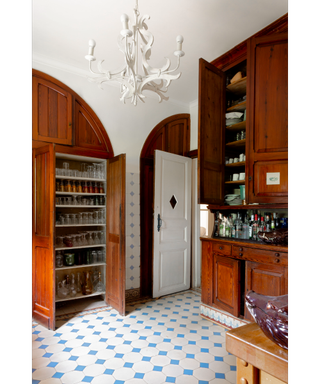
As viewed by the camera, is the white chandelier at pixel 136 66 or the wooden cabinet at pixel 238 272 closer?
the white chandelier at pixel 136 66

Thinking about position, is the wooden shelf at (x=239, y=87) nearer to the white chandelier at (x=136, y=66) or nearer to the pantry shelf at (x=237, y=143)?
the pantry shelf at (x=237, y=143)

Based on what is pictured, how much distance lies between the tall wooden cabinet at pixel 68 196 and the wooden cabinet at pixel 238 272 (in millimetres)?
1164

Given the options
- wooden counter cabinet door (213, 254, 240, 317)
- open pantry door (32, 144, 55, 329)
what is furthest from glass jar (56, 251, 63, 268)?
wooden counter cabinet door (213, 254, 240, 317)

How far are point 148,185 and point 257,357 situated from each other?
3682 mm

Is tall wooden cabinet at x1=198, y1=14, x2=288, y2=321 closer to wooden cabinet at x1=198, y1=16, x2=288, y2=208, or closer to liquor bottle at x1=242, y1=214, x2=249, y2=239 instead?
wooden cabinet at x1=198, y1=16, x2=288, y2=208

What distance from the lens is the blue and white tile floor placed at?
7.95ft

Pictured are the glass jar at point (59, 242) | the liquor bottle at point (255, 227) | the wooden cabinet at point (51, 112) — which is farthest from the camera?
the glass jar at point (59, 242)

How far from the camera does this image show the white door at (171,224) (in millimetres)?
4516

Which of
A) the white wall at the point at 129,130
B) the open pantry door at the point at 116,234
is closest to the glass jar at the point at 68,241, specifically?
the open pantry door at the point at 116,234

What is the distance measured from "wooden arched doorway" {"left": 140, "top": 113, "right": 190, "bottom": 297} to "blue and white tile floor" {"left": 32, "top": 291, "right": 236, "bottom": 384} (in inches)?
30.4

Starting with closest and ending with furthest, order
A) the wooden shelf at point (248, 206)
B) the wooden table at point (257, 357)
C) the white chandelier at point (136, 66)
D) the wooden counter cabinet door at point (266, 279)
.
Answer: the wooden table at point (257, 357), the white chandelier at point (136, 66), the wooden counter cabinet door at point (266, 279), the wooden shelf at point (248, 206)

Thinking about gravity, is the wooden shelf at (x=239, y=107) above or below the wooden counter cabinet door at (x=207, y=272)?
above
